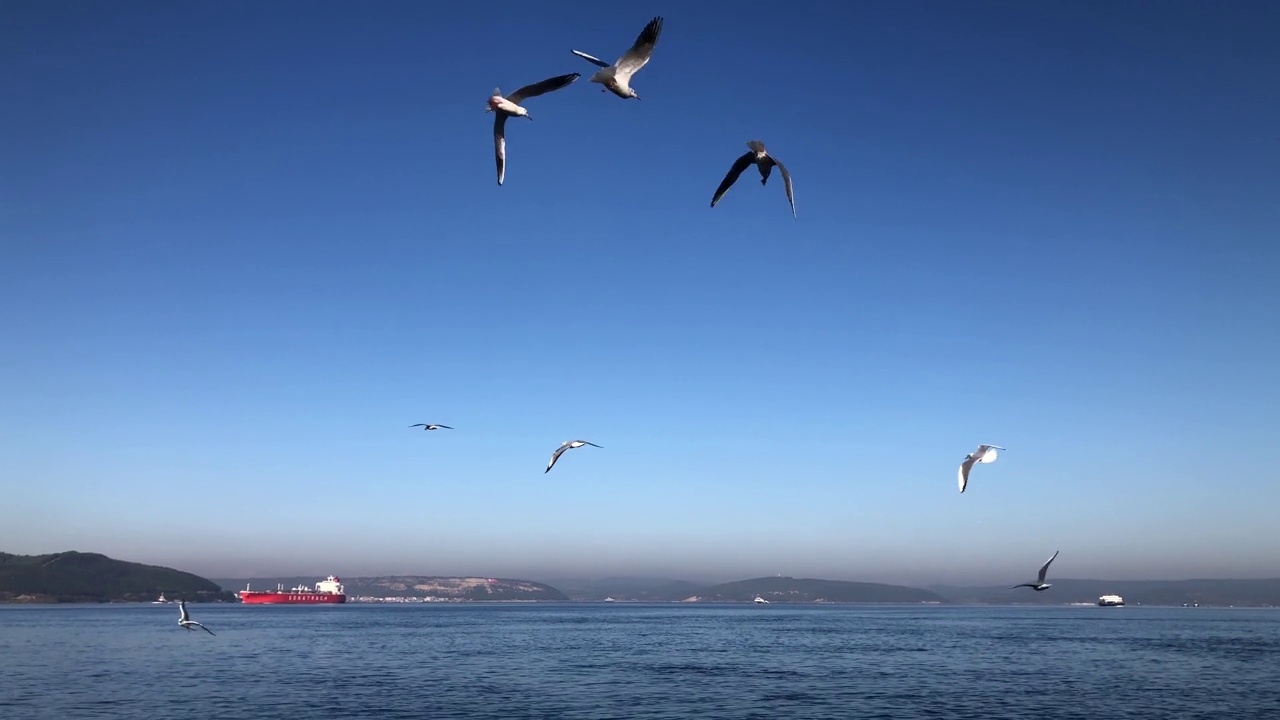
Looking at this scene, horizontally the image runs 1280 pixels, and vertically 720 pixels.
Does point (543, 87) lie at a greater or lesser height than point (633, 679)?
greater

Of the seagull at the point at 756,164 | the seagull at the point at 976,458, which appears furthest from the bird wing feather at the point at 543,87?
the seagull at the point at 976,458

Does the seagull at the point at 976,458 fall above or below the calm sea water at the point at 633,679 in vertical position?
above

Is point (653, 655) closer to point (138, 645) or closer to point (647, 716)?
point (647, 716)

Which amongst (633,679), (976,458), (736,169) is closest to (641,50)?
(736,169)

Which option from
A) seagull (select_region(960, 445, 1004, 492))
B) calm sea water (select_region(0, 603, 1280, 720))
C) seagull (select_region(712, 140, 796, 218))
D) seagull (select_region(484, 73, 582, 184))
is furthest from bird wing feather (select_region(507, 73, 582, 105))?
calm sea water (select_region(0, 603, 1280, 720))

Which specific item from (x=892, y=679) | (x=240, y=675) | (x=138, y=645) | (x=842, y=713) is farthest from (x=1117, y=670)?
(x=138, y=645)

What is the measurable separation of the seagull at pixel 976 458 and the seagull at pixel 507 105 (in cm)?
1273

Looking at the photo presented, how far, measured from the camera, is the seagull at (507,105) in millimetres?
13445

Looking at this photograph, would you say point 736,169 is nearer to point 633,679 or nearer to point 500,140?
point 500,140

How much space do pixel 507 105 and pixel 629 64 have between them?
2.22m

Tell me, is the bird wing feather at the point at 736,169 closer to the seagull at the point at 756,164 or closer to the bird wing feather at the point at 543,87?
the seagull at the point at 756,164

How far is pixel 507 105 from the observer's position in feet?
46.3

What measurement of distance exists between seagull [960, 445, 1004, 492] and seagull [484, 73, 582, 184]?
12.7m

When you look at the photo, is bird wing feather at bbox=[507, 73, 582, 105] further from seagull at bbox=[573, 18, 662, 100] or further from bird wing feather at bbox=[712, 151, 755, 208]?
bird wing feather at bbox=[712, 151, 755, 208]
